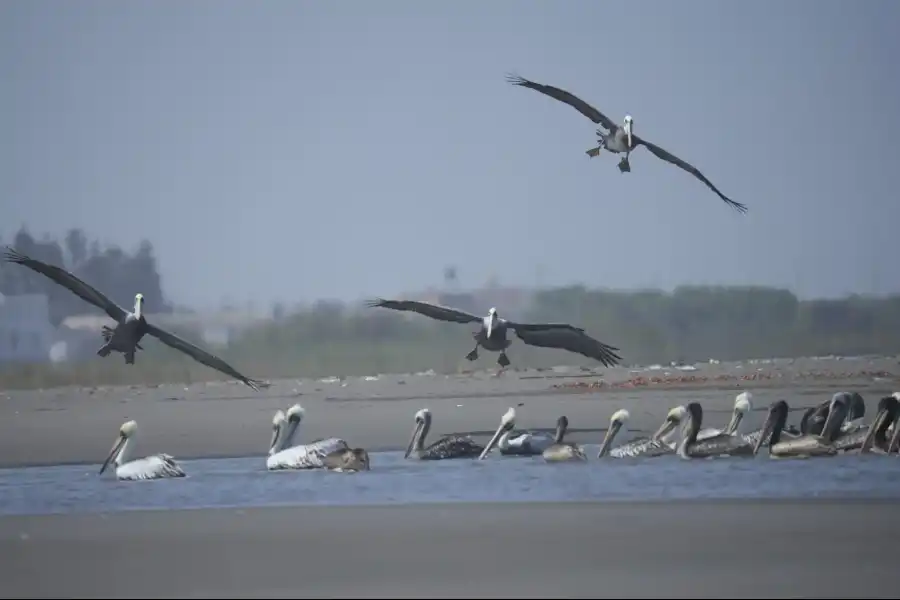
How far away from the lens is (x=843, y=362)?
30.9m

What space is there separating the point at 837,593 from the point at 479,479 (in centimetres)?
740

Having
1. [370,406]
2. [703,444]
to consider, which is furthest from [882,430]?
[370,406]

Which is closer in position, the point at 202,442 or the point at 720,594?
the point at 720,594

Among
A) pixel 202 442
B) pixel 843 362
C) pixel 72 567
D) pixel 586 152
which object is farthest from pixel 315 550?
pixel 843 362

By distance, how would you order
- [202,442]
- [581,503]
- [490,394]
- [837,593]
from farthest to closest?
[490,394], [202,442], [581,503], [837,593]

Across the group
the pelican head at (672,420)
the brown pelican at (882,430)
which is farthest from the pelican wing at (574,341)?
the brown pelican at (882,430)

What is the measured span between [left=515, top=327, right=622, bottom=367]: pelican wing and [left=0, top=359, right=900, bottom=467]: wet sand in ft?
4.91

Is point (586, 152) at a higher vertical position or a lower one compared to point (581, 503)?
higher

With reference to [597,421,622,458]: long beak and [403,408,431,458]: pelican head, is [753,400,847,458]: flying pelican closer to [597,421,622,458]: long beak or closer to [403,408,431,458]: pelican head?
[597,421,622,458]: long beak

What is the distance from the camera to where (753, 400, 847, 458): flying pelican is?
1797 cm

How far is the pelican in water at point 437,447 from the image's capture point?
63.4 feet

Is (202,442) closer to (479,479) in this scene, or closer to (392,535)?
(479,479)

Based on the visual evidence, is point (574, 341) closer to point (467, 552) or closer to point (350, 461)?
point (350, 461)

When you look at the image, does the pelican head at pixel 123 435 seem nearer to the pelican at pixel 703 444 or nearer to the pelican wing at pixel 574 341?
the pelican wing at pixel 574 341
